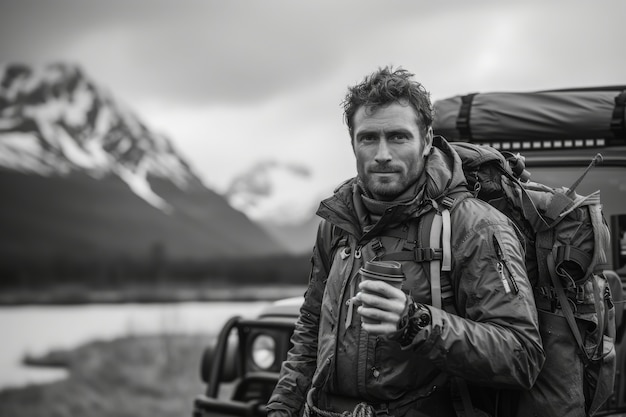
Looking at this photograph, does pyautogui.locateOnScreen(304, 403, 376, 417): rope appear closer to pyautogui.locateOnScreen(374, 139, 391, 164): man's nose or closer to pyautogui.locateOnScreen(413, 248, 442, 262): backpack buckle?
pyautogui.locateOnScreen(413, 248, 442, 262): backpack buckle

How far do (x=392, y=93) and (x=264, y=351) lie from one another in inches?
98.6

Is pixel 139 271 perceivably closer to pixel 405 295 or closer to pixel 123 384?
pixel 123 384

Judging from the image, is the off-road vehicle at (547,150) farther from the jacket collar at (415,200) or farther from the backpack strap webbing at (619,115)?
the jacket collar at (415,200)

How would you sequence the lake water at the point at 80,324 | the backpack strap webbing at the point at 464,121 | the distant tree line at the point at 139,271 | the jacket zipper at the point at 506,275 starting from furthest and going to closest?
1. the distant tree line at the point at 139,271
2. the lake water at the point at 80,324
3. the backpack strap webbing at the point at 464,121
4. the jacket zipper at the point at 506,275

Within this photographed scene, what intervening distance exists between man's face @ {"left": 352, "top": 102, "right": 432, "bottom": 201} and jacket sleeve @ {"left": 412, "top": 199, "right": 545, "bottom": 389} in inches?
9.9

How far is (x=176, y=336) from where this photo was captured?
13180 mm

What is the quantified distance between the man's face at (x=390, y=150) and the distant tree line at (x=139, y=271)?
12071 millimetres

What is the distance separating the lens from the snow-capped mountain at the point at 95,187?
16453mm

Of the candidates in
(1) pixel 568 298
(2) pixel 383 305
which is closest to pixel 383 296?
(2) pixel 383 305

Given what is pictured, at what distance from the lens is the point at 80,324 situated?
14.7m

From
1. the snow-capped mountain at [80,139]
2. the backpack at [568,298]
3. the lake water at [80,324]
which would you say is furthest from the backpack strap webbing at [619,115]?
the snow-capped mountain at [80,139]


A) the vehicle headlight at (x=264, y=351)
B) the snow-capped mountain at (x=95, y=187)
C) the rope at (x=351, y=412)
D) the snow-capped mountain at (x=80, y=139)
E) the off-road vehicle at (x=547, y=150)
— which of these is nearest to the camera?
the rope at (x=351, y=412)

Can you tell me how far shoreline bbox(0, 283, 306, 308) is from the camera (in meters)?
14.8

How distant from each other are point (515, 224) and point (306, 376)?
953mm
